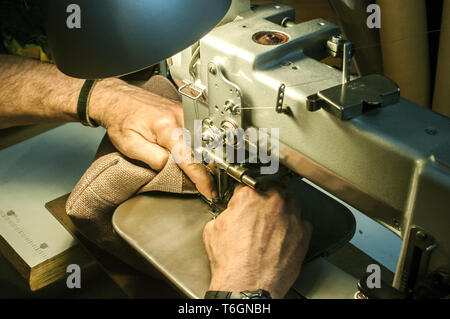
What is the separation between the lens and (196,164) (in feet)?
3.82

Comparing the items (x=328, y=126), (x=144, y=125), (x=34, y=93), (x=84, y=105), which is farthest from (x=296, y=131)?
(x=34, y=93)

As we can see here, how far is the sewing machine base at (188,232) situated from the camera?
101cm

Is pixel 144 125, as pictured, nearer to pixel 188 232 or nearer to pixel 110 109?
pixel 110 109

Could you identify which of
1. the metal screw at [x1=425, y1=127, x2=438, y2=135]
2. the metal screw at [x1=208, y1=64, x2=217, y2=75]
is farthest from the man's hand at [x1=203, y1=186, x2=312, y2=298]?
the metal screw at [x1=425, y1=127, x2=438, y2=135]

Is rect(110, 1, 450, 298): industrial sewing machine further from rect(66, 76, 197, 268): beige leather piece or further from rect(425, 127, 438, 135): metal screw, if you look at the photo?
rect(66, 76, 197, 268): beige leather piece

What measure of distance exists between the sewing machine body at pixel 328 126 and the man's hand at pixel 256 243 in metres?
0.13

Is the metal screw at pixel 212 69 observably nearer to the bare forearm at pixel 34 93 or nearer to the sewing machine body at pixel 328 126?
the sewing machine body at pixel 328 126

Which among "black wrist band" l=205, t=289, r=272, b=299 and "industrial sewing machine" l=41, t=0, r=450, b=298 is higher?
"industrial sewing machine" l=41, t=0, r=450, b=298

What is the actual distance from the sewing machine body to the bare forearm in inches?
21.7

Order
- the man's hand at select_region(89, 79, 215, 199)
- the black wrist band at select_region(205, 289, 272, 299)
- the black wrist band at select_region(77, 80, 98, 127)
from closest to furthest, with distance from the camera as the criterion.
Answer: the black wrist band at select_region(205, 289, 272, 299) < the man's hand at select_region(89, 79, 215, 199) < the black wrist band at select_region(77, 80, 98, 127)

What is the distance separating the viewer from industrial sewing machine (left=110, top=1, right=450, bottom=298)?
2.47 ft

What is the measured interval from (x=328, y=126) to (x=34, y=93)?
3.38 ft

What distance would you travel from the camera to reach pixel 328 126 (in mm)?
823

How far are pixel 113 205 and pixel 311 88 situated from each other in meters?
0.61
